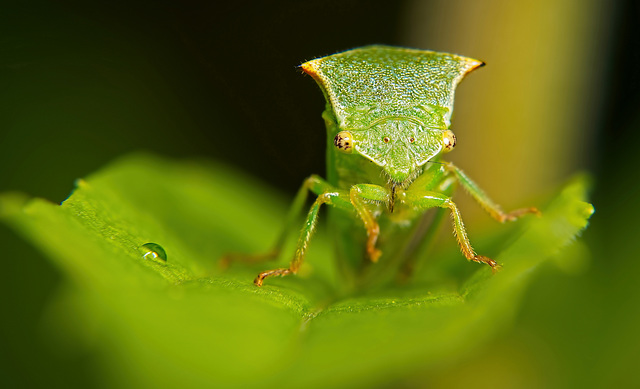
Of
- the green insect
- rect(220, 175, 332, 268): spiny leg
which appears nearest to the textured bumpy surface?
the green insect

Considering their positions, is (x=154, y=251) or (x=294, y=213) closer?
(x=154, y=251)

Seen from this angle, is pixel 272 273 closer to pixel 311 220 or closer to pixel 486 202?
pixel 311 220

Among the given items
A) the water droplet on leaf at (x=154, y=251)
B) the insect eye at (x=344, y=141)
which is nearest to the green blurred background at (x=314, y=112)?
the insect eye at (x=344, y=141)

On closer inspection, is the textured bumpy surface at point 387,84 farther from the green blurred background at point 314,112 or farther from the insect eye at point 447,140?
the green blurred background at point 314,112

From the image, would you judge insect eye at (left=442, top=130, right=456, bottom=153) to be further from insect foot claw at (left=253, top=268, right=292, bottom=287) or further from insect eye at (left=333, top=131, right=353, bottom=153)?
insect foot claw at (left=253, top=268, right=292, bottom=287)

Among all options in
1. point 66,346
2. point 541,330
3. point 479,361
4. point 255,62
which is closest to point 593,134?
point 541,330

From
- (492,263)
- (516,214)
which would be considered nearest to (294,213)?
(516,214)
